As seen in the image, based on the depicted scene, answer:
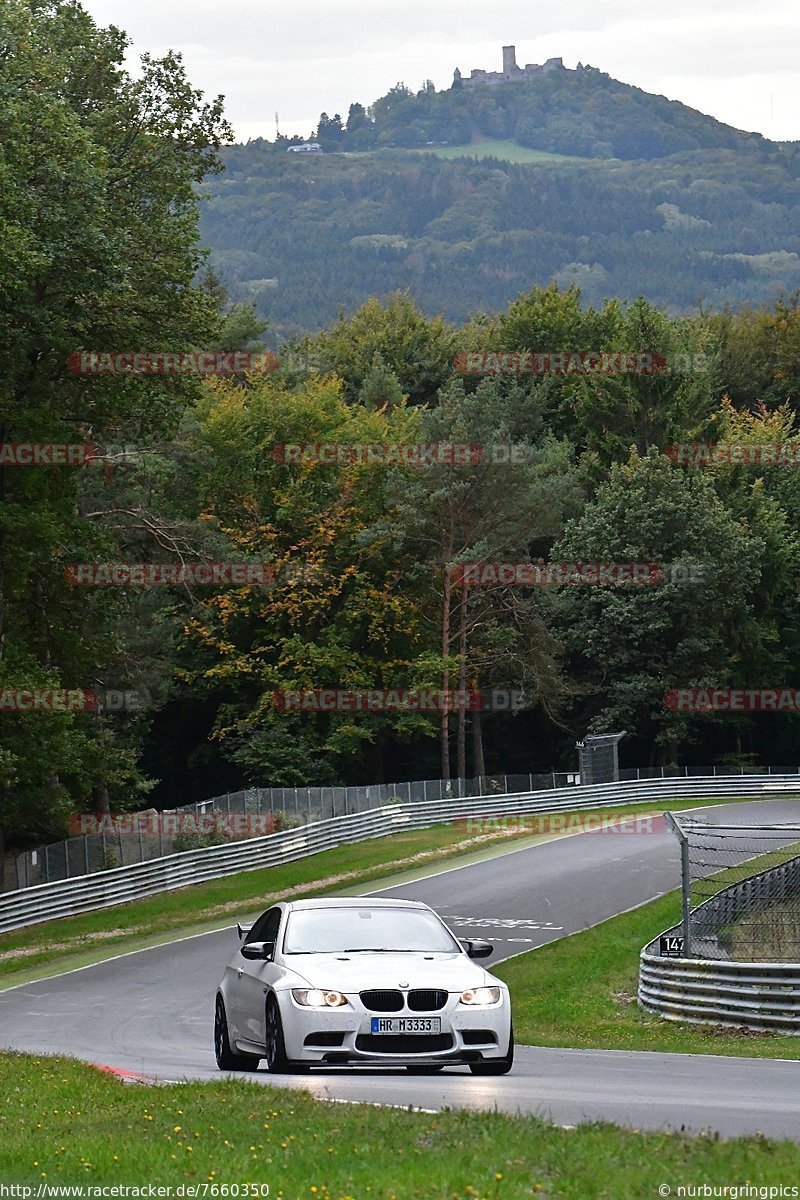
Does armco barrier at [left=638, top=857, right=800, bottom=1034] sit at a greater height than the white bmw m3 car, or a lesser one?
lesser

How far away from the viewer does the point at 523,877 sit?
39375 millimetres

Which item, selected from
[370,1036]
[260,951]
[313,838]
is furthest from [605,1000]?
[313,838]

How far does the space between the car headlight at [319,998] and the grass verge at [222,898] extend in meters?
18.1

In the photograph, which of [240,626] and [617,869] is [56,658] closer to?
[617,869]

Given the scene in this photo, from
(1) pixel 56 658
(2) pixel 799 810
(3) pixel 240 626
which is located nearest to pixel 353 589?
(3) pixel 240 626

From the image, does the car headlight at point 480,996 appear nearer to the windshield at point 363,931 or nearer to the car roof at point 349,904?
the windshield at point 363,931

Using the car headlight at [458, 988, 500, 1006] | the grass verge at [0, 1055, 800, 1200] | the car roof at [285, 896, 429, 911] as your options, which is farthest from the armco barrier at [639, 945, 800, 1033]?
the grass verge at [0, 1055, 800, 1200]

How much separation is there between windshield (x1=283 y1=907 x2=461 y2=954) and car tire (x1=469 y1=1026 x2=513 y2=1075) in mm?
944

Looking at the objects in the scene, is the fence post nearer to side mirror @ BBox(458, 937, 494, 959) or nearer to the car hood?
side mirror @ BBox(458, 937, 494, 959)

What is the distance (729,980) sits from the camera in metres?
20.4

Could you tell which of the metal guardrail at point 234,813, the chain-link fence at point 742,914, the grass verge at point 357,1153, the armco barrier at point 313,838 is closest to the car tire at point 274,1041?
the grass verge at point 357,1153

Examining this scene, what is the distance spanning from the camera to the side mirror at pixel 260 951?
520 inches

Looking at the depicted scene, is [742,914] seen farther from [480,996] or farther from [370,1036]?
[370,1036]

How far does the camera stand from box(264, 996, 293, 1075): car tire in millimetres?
12320
